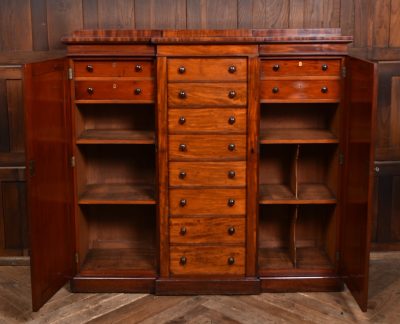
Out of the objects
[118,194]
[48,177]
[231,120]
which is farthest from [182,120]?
[48,177]

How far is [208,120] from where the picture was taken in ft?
11.9

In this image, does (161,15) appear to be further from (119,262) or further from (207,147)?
(119,262)

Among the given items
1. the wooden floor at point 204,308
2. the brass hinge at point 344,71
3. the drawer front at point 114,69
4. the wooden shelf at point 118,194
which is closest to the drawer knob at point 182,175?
the wooden shelf at point 118,194

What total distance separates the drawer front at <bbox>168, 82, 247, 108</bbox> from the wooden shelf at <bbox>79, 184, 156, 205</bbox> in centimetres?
64

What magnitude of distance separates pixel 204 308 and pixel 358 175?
46.8 inches

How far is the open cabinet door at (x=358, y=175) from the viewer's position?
3.17 metres

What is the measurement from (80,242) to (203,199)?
33.4 inches

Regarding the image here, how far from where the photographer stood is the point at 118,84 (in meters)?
3.70

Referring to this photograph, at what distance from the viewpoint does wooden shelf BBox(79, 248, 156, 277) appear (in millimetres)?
3820

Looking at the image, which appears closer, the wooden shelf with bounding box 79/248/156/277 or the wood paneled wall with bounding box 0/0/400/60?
the wooden shelf with bounding box 79/248/156/277

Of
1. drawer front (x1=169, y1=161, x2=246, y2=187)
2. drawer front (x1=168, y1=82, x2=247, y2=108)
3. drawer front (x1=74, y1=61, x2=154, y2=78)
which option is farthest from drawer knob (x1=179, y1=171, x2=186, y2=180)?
drawer front (x1=74, y1=61, x2=154, y2=78)

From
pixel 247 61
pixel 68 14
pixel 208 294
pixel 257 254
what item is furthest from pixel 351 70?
pixel 68 14

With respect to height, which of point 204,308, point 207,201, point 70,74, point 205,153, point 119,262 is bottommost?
point 204,308

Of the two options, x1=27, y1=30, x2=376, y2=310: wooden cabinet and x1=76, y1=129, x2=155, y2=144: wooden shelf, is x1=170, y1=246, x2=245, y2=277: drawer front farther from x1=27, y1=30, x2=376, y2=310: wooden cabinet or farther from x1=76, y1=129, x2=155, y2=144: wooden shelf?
x1=76, y1=129, x2=155, y2=144: wooden shelf
